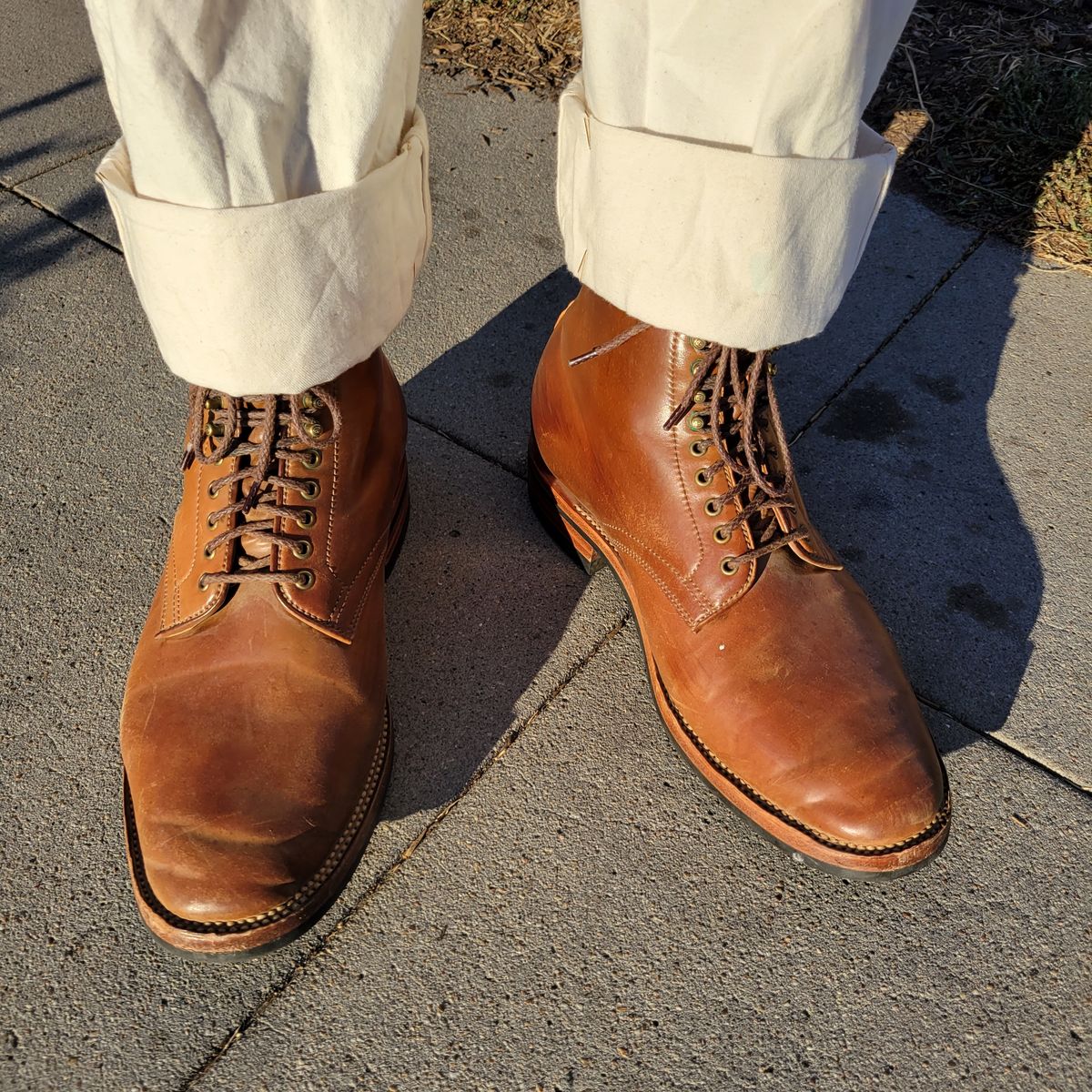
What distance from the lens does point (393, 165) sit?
4.21 ft

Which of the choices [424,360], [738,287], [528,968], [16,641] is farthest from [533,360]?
[528,968]

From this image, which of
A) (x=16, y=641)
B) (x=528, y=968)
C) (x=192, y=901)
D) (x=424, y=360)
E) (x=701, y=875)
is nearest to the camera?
(x=192, y=901)

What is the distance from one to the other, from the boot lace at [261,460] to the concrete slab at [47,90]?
174 cm

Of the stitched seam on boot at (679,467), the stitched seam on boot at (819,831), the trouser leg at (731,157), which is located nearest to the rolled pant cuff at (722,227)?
the trouser leg at (731,157)

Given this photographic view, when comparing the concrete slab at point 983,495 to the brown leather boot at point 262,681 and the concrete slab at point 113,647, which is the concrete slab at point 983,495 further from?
the brown leather boot at point 262,681

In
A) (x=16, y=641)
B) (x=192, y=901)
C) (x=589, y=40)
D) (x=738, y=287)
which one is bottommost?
(x=16, y=641)

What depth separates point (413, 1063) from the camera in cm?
124

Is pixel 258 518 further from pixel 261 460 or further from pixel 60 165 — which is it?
pixel 60 165

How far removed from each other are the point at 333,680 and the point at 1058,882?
1.08 metres

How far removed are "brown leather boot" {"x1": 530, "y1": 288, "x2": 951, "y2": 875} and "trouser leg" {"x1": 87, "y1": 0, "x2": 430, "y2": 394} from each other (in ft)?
1.39

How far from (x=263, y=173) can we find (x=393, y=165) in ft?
0.62

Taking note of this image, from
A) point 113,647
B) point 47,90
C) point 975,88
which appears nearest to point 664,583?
point 113,647

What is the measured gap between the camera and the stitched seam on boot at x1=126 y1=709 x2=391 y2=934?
122 cm

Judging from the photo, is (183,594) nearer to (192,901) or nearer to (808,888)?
(192,901)
